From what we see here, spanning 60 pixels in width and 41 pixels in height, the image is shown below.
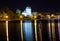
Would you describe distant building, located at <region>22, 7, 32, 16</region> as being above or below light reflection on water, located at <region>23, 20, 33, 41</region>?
above

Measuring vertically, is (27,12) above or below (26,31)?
above

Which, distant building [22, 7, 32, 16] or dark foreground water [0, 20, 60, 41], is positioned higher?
distant building [22, 7, 32, 16]

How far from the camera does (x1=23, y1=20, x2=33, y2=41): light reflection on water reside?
157cm

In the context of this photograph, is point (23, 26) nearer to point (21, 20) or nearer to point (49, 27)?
point (21, 20)

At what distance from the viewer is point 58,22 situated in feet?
5.17

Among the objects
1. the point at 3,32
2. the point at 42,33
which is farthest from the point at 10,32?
the point at 42,33

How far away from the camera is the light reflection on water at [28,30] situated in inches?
61.7

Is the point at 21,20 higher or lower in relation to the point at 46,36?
higher

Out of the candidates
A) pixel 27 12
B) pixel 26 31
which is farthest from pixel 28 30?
pixel 27 12

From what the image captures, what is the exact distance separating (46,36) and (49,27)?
0.26 feet

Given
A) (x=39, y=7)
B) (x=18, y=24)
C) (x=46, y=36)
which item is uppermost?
(x=39, y=7)

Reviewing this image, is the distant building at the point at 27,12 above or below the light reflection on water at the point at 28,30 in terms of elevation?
above

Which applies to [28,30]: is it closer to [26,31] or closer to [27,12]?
[26,31]

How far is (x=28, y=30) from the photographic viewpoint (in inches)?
61.9
